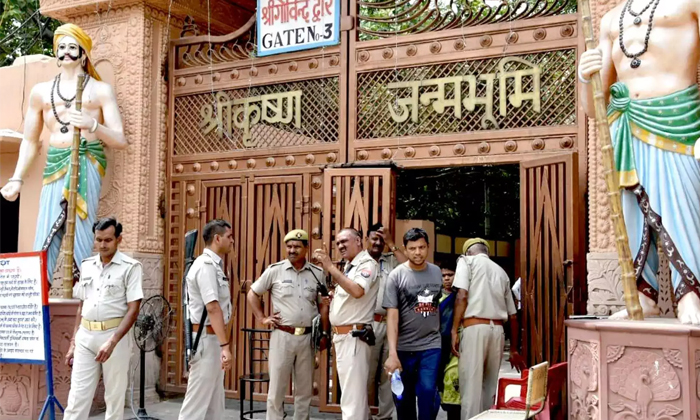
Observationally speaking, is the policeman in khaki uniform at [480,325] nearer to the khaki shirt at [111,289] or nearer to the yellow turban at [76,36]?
the khaki shirt at [111,289]

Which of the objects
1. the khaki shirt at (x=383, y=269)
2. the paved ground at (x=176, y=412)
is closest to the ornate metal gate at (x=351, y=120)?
the paved ground at (x=176, y=412)

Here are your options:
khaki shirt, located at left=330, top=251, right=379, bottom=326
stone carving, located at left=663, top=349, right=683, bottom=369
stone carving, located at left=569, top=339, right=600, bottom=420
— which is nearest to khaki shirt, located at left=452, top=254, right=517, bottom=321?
khaki shirt, located at left=330, top=251, right=379, bottom=326

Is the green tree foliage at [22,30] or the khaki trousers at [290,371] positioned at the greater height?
the green tree foliage at [22,30]

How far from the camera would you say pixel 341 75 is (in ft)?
23.2

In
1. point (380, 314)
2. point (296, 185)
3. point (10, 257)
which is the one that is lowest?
point (380, 314)

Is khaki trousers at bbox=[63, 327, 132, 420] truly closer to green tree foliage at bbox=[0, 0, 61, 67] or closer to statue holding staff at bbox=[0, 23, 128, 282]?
statue holding staff at bbox=[0, 23, 128, 282]

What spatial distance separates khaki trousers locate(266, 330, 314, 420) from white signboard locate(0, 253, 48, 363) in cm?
176

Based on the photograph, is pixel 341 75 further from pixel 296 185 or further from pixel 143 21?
pixel 143 21

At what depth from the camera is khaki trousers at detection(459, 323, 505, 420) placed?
18.1 feet

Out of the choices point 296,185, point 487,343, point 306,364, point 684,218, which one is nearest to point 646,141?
point 684,218

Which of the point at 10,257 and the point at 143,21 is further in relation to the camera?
the point at 143,21

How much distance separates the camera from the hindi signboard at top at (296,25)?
7.12 m

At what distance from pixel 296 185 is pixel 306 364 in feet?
6.68

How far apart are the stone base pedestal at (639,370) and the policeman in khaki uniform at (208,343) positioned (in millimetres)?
Answer: 2162
